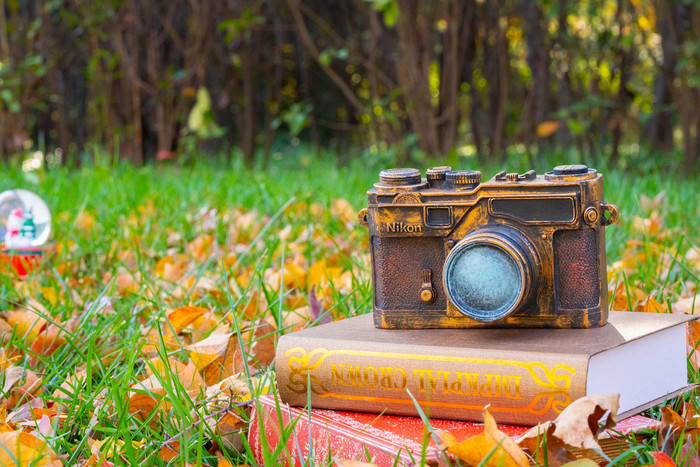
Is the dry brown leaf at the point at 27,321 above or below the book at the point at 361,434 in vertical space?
above

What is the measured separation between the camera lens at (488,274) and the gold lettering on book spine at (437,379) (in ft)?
0.24

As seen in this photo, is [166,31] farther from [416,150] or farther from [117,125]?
[416,150]

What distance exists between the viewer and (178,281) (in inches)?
65.2

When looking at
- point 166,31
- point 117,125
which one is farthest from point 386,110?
point 117,125

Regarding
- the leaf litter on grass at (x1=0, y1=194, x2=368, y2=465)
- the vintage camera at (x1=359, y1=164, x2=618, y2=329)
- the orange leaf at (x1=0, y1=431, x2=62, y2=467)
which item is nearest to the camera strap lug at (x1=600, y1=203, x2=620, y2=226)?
the vintage camera at (x1=359, y1=164, x2=618, y2=329)

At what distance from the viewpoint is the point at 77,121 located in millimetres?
5723

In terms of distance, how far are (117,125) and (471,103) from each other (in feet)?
7.04

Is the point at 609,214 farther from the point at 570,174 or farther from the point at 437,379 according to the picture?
the point at 437,379

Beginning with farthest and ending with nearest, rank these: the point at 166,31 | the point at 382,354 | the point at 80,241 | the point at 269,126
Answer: the point at 269,126 → the point at 166,31 → the point at 80,241 → the point at 382,354

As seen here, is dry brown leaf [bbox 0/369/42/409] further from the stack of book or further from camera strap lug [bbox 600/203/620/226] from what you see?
camera strap lug [bbox 600/203/620/226]

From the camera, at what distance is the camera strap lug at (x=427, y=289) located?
98cm

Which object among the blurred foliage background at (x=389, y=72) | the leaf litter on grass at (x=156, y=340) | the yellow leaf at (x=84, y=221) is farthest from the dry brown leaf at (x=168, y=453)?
the blurred foliage background at (x=389, y=72)

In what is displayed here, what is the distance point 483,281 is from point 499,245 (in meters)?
0.05

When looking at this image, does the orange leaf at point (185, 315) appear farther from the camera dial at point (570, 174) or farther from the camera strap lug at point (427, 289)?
the camera dial at point (570, 174)
